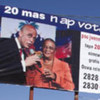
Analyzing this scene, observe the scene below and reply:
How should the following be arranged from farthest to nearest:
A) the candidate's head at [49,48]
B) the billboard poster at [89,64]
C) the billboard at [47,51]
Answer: the billboard poster at [89,64], the candidate's head at [49,48], the billboard at [47,51]

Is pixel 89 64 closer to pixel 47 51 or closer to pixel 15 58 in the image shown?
pixel 47 51

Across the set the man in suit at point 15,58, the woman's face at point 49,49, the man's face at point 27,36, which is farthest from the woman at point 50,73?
the man's face at point 27,36

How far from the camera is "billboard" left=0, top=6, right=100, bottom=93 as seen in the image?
65.9 ft

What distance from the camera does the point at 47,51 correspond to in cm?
2100

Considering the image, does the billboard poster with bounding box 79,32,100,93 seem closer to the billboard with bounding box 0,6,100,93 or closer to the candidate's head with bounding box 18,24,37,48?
the billboard with bounding box 0,6,100,93

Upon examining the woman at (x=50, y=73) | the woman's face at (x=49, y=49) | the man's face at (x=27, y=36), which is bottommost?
the woman at (x=50, y=73)

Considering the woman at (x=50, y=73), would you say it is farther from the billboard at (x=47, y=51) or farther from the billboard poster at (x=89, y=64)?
the billboard poster at (x=89, y=64)

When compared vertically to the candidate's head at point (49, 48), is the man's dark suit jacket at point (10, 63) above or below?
below

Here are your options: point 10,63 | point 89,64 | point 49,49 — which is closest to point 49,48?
point 49,49

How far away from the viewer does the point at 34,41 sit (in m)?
20.7

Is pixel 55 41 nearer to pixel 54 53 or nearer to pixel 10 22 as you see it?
pixel 54 53

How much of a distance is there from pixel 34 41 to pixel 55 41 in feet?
2.97

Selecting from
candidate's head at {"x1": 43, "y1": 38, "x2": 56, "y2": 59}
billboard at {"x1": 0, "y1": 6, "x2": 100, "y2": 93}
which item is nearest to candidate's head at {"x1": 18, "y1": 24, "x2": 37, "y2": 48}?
billboard at {"x1": 0, "y1": 6, "x2": 100, "y2": 93}

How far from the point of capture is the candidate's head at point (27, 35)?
20.5 metres
